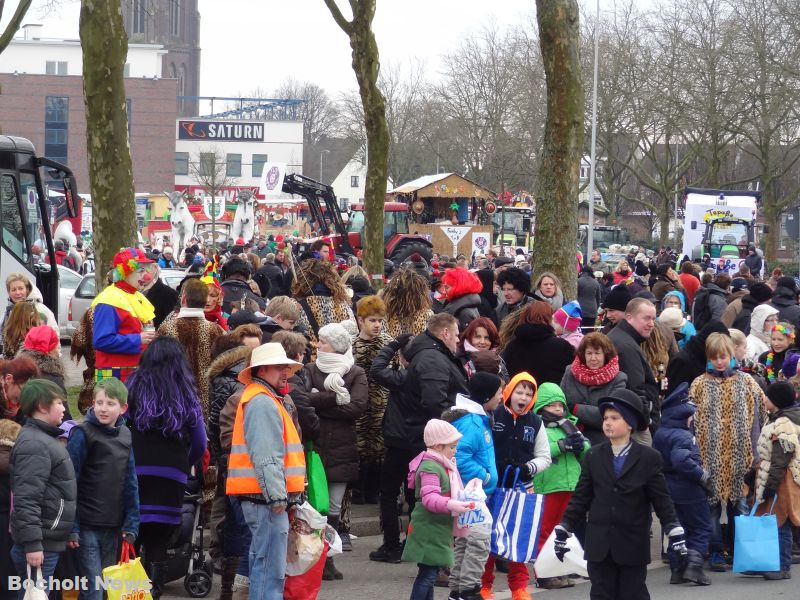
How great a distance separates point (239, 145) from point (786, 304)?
9868 centimetres

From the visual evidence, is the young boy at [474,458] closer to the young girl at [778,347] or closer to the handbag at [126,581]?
the handbag at [126,581]

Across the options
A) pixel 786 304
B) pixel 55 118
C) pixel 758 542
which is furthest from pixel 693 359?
pixel 55 118

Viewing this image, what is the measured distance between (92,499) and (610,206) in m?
57.7

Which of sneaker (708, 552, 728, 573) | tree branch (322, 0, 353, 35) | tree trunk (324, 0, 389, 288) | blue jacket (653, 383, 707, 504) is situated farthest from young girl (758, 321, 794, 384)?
tree branch (322, 0, 353, 35)

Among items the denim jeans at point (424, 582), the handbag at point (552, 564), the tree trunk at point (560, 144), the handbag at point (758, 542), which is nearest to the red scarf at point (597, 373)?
the handbag at point (552, 564)

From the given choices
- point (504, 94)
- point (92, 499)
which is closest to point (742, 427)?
point (92, 499)

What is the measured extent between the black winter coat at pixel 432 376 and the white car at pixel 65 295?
15.7 metres

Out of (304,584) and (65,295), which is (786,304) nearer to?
(304,584)

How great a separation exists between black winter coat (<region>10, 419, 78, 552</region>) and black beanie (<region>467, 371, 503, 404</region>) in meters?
2.68

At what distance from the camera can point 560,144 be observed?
15.2m

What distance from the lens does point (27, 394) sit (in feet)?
21.6

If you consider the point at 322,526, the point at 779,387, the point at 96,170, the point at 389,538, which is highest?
the point at 96,170

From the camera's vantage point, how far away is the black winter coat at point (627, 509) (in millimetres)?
6816

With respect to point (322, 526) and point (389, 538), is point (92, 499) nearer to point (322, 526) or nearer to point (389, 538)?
point (322, 526)
